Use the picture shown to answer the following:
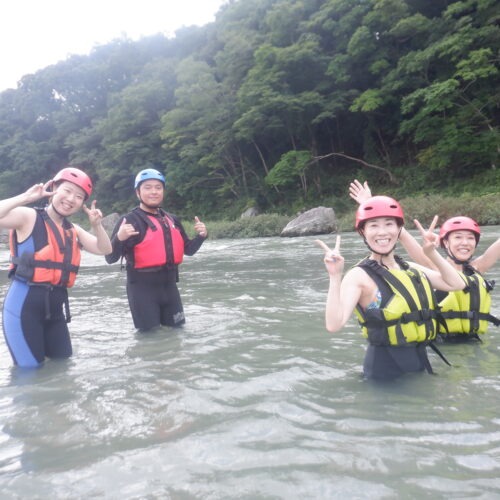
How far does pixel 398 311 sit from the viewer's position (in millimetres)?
3104

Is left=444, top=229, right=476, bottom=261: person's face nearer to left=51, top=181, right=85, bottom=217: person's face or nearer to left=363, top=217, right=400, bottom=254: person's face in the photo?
left=363, top=217, right=400, bottom=254: person's face

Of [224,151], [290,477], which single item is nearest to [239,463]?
[290,477]

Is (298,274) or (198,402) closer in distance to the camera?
(198,402)

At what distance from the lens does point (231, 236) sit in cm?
2511

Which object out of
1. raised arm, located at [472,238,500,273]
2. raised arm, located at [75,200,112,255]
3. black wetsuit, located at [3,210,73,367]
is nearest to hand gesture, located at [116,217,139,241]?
raised arm, located at [75,200,112,255]

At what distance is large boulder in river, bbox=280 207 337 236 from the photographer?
20.9m

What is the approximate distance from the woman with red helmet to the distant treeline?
20965 millimetres

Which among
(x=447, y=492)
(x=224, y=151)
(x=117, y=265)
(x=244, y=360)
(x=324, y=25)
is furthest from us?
(x=224, y=151)

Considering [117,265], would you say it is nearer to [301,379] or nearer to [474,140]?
[301,379]

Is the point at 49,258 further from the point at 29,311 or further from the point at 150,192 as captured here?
the point at 150,192

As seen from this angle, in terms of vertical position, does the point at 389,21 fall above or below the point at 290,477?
above

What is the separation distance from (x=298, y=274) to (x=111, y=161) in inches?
1404

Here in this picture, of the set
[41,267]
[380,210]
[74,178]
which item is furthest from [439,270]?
[41,267]

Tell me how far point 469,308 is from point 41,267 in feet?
12.8
